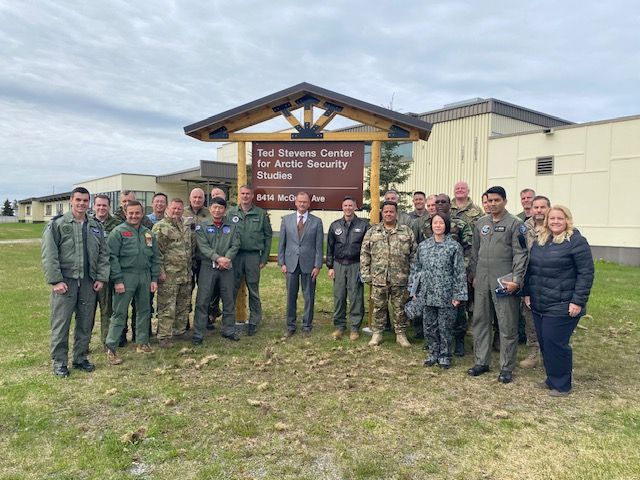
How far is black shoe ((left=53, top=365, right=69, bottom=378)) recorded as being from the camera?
517 cm

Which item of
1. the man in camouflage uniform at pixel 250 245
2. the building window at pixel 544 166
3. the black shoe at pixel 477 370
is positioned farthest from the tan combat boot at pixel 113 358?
the building window at pixel 544 166

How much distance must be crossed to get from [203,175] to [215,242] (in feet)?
86.6

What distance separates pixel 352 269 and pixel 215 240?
193 centimetres

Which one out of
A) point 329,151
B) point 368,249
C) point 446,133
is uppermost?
point 446,133

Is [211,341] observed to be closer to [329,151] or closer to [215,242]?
[215,242]

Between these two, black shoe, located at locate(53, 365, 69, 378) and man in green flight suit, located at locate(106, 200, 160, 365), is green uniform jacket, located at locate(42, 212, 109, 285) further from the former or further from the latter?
black shoe, located at locate(53, 365, 69, 378)

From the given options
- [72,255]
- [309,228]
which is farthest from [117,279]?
[309,228]

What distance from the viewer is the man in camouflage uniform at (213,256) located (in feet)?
21.3

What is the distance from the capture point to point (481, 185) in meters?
20.9

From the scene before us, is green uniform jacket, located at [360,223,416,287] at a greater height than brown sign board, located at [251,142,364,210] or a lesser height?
lesser

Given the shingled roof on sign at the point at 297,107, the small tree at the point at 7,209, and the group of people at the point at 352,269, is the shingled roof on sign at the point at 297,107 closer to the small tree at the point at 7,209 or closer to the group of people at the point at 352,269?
the group of people at the point at 352,269

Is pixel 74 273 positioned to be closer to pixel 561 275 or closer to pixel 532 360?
pixel 561 275

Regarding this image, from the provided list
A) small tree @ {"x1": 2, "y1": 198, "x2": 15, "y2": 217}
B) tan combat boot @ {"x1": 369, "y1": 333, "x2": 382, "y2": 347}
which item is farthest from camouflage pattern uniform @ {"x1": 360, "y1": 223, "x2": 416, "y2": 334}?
small tree @ {"x1": 2, "y1": 198, "x2": 15, "y2": 217}

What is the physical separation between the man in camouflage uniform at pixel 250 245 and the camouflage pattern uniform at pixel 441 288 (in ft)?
7.93
